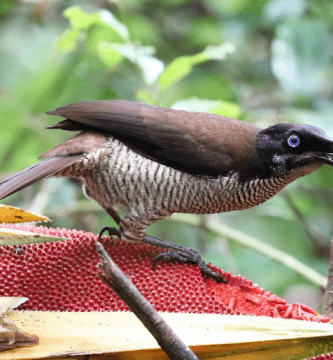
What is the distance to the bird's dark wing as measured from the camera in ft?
3.77

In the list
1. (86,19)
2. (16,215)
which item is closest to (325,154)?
(16,215)

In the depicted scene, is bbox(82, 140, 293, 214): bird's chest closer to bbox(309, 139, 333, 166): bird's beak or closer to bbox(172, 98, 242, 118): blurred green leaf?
bbox(309, 139, 333, 166): bird's beak

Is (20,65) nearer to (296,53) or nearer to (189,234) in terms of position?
(189,234)

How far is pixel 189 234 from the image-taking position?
2.56 m

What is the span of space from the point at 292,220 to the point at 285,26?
0.83 metres

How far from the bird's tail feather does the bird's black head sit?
16.2 inches

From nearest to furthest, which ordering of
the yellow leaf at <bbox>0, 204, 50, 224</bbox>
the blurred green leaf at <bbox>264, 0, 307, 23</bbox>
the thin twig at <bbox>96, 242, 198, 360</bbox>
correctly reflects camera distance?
the thin twig at <bbox>96, 242, 198, 360</bbox>
the yellow leaf at <bbox>0, 204, 50, 224</bbox>
the blurred green leaf at <bbox>264, 0, 307, 23</bbox>

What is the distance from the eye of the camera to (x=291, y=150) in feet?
3.61

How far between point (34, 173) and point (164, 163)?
294 mm

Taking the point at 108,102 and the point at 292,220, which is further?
the point at 292,220

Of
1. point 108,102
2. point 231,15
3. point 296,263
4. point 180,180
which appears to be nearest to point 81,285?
point 180,180

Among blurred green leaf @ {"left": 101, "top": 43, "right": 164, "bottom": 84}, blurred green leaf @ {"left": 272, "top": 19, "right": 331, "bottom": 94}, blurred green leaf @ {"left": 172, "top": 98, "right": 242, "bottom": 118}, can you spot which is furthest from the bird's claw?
blurred green leaf @ {"left": 272, "top": 19, "right": 331, "bottom": 94}

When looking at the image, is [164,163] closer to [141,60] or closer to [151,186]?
[151,186]

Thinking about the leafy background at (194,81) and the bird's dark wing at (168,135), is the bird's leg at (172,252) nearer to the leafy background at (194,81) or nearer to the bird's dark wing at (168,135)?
the bird's dark wing at (168,135)
